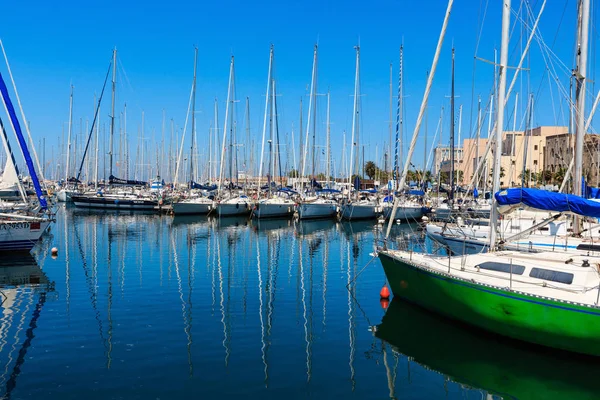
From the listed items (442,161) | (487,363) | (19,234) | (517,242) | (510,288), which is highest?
(442,161)

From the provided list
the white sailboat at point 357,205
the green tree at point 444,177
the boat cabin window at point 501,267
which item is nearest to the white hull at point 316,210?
the white sailboat at point 357,205

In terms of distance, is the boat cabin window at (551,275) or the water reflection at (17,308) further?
the boat cabin window at (551,275)

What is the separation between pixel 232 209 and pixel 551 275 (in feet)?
164

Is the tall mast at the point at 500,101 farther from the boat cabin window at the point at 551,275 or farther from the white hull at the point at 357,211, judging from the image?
the white hull at the point at 357,211

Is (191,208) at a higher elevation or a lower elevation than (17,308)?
higher

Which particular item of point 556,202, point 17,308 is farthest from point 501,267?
point 17,308

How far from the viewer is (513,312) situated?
15.2m

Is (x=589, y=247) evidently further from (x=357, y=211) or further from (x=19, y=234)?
(x=357, y=211)

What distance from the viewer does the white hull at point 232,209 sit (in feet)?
206

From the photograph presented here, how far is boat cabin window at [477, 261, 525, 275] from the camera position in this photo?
16672 millimetres

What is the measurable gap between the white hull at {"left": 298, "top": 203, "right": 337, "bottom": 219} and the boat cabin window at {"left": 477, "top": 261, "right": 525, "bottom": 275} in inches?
1689

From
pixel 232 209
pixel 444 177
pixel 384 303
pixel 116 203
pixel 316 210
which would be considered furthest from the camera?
pixel 444 177

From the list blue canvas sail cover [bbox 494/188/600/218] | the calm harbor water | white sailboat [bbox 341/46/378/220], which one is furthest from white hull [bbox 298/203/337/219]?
blue canvas sail cover [bbox 494/188/600/218]

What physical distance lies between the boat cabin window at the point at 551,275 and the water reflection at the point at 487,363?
2.04m
